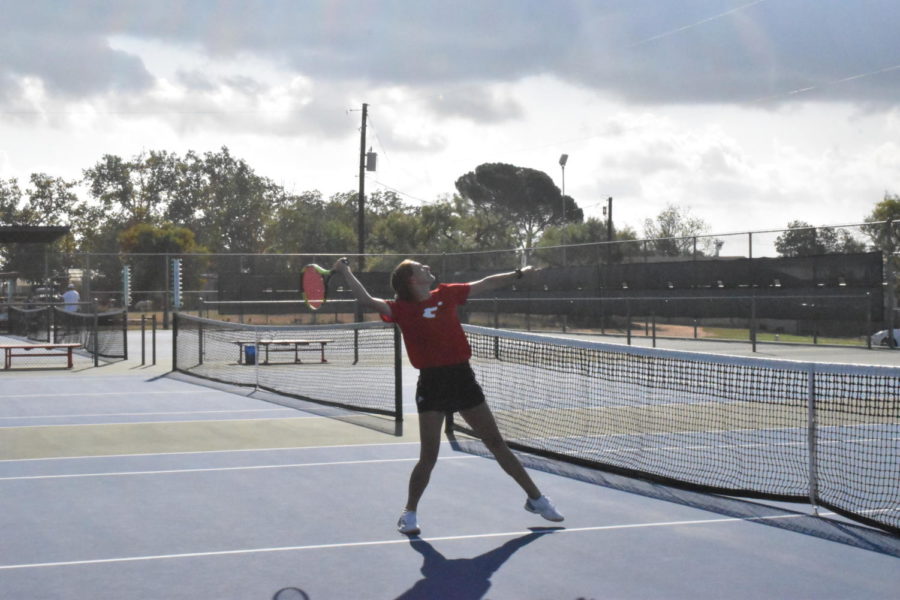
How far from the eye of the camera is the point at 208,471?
8867 millimetres

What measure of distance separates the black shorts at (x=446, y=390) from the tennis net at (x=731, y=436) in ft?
7.32

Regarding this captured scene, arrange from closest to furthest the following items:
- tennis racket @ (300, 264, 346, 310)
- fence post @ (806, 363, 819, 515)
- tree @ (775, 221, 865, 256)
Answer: fence post @ (806, 363, 819, 515), tennis racket @ (300, 264, 346, 310), tree @ (775, 221, 865, 256)

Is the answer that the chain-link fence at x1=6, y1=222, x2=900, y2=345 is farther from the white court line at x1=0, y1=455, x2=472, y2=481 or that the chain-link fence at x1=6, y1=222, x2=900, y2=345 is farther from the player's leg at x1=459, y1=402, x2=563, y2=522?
the player's leg at x1=459, y1=402, x2=563, y2=522

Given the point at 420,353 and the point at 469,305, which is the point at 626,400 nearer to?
the point at 420,353

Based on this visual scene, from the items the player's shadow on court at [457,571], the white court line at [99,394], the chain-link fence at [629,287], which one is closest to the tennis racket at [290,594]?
the player's shadow on court at [457,571]

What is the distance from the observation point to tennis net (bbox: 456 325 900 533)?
7500mm

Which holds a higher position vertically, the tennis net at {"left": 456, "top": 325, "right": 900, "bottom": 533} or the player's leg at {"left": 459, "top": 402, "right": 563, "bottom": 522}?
the player's leg at {"left": 459, "top": 402, "right": 563, "bottom": 522}

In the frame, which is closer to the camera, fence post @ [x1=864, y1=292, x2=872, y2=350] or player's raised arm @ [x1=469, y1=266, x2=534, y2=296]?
player's raised arm @ [x1=469, y1=266, x2=534, y2=296]

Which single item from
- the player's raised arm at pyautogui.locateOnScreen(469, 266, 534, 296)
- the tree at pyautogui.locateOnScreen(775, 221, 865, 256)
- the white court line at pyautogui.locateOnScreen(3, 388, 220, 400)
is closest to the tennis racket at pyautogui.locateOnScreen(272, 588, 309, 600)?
the player's raised arm at pyautogui.locateOnScreen(469, 266, 534, 296)

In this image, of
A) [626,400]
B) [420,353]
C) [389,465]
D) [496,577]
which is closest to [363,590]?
[496,577]

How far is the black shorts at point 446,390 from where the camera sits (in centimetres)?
645

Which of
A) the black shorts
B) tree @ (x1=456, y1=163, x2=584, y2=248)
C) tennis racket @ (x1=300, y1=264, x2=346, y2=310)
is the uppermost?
tree @ (x1=456, y1=163, x2=584, y2=248)

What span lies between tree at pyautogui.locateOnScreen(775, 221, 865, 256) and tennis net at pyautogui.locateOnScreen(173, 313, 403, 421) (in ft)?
34.3

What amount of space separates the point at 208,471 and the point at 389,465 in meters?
1.45
